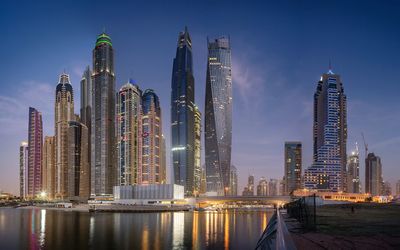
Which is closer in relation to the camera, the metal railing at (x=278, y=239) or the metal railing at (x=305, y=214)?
the metal railing at (x=278, y=239)

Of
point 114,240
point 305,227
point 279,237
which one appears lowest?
point 114,240

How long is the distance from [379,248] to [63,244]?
56.1m

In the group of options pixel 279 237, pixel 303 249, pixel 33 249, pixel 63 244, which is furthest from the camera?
pixel 63 244

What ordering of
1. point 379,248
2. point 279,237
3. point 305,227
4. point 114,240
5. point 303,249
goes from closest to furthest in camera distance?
point 279,237, point 303,249, point 379,248, point 305,227, point 114,240

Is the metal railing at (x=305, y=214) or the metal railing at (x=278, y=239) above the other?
the metal railing at (x=278, y=239)

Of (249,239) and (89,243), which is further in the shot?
(249,239)

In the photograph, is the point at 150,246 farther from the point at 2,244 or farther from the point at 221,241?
the point at 2,244

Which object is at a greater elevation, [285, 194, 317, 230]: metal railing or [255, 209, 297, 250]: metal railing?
[255, 209, 297, 250]: metal railing

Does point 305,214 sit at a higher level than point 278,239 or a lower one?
lower

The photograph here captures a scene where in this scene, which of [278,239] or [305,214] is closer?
[278,239]

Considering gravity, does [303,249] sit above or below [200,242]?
above

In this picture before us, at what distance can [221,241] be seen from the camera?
66.8 m

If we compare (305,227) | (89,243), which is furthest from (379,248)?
(89,243)

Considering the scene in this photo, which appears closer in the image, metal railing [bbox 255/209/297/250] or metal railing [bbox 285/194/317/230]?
metal railing [bbox 255/209/297/250]
